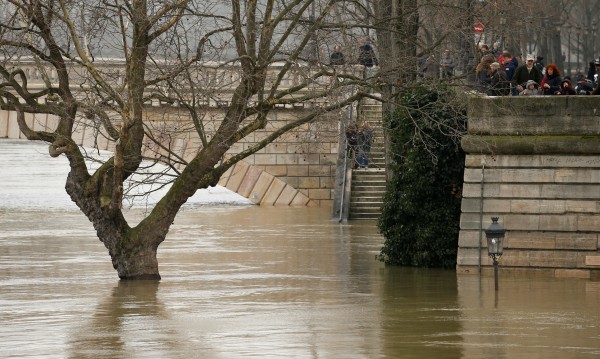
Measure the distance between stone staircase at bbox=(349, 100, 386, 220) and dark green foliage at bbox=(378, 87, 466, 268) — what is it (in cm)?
1323

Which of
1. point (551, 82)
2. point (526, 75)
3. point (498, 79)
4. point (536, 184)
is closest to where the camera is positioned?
point (536, 184)

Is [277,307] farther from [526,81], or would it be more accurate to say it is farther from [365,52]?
[526,81]

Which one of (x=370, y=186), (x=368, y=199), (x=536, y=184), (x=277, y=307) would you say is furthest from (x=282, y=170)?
(x=277, y=307)

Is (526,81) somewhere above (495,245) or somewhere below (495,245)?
above

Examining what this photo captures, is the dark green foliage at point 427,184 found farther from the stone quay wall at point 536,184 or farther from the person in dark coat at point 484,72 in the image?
the person in dark coat at point 484,72

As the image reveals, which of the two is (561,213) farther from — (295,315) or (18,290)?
(18,290)

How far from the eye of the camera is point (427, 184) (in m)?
26.4

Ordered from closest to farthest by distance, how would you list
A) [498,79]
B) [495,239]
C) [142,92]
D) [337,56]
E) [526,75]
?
1. [495,239]
2. [142,92]
3. [498,79]
4. [337,56]
5. [526,75]

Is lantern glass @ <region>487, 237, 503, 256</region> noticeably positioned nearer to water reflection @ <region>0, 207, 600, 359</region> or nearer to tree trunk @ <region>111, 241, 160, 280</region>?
water reflection @ <region>0, 207, 600, 359</region>

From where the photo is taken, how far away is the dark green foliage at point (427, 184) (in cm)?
2603

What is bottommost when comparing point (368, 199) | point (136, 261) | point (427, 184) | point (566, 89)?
point (136, 261)

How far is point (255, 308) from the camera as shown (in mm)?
21594

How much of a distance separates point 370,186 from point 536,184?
55.5ft

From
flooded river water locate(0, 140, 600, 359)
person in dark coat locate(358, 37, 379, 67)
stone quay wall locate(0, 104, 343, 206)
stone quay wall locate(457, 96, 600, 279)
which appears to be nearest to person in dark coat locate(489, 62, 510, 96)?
stone quay wall locate(457, 96, 600, 279)
